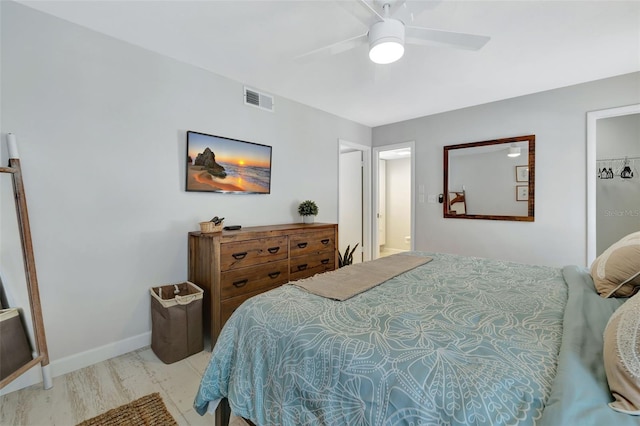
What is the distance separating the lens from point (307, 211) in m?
3.46

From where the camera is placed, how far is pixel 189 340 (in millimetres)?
2234

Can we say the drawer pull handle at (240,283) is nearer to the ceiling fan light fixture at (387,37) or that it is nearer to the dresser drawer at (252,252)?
the dresser drawer at (252,252)

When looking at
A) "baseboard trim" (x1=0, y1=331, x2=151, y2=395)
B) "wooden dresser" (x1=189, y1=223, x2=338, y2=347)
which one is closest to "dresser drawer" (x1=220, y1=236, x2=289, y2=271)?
"wooden dresser" (x1=189, y1=223, x2=338, y2=347)

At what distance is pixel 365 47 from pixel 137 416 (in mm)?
2937

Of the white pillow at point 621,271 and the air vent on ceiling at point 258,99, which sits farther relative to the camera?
the air vent on ceiling at point 258,99

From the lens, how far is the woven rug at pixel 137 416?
1545 millimetres

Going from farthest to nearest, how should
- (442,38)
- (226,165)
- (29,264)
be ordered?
1. (226,165)
2. (29,264)
3. (442,38)

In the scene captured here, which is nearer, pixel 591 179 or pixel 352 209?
pixel 591 179

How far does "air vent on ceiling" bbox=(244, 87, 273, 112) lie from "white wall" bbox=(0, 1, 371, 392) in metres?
0.21

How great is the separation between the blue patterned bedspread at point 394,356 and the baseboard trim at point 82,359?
135cm

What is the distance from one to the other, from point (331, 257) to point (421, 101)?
2.21 m

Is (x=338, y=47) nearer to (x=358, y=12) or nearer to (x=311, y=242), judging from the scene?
(x=358, y=12)

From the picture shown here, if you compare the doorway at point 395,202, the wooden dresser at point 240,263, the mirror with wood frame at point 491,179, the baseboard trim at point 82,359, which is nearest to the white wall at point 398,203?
the doorway at point 395,202

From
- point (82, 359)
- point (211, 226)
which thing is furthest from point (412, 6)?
point (82, 359)
